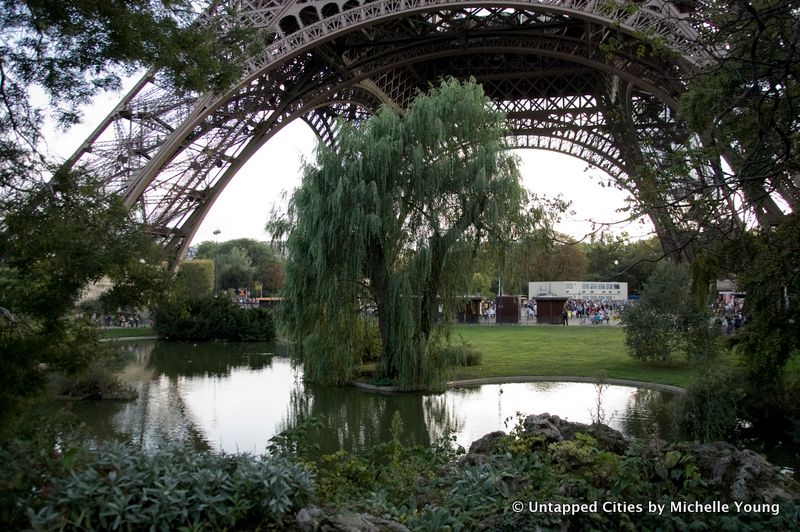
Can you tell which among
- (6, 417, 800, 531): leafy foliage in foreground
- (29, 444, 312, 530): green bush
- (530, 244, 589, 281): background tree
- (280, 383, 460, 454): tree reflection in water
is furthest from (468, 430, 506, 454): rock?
(530, 244, 589, 281): background tree

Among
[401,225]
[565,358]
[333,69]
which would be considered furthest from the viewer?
[333,69]

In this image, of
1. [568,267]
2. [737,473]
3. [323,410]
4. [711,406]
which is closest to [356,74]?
[323,410]

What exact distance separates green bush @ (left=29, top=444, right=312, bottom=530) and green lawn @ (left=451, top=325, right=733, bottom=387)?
34.9 ft

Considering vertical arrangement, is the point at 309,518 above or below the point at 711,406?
above

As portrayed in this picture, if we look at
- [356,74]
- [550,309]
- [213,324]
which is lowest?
[213,324]

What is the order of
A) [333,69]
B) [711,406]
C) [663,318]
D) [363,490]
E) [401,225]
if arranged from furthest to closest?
[333,69] → [663,318] → [401,225] → [711,406] → [363,490]

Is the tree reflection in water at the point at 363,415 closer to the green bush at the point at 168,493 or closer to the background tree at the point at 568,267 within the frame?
the green bush at the point at 168,493

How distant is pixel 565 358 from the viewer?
868 inches

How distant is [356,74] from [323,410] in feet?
58.3

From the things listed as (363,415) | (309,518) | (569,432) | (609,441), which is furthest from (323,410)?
(309,518)

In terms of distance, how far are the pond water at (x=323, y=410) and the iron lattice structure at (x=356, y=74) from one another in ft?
16.8

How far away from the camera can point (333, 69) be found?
26.8 metres

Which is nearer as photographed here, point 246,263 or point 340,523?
point 340,523

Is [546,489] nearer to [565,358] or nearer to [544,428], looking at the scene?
[544,428]
